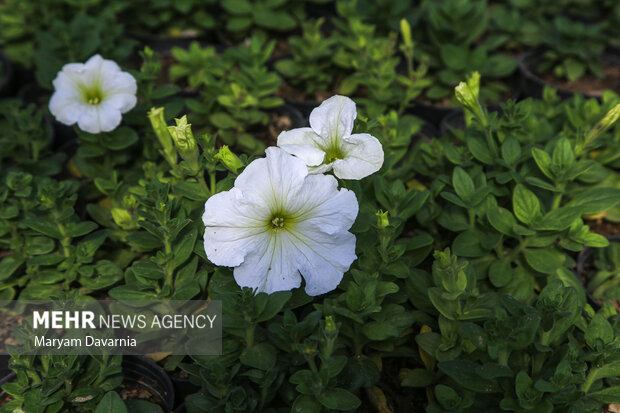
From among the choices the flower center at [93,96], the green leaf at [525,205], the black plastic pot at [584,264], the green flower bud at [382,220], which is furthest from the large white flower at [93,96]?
the black plastic pot at [584,264]

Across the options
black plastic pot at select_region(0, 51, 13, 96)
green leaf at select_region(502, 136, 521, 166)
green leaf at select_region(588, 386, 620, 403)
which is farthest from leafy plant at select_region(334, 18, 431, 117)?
black plastic pot at select_region(0, 51, 13, 96)

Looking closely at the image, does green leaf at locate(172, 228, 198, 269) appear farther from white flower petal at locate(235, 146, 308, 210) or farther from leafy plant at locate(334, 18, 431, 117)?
→ leafy plant at locate(334, 18, 431, 117)

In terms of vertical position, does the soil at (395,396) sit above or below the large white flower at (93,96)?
below

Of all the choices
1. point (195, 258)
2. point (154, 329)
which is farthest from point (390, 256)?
point (154, 329)

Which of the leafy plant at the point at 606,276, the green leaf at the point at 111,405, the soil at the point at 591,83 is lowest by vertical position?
the green leaf at the point at 111,405

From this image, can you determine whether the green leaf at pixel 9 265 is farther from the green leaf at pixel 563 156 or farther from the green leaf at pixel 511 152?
the green leaf at pixel 563 156

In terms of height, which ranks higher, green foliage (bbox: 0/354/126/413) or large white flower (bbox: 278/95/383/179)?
large white flower (bbox: 278/95/383/179)

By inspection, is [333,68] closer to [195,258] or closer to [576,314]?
[195,258]

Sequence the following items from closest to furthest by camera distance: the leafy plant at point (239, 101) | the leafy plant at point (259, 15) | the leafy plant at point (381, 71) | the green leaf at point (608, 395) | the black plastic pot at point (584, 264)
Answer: the green leaf at point (608, 395)
the black plastic pot at point (584, 264)
the leafy plant at point (239, 101)
the leafy plant at point (381, 71)
the leafy plant at point (259, 15)
